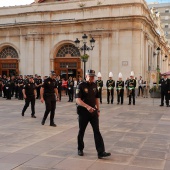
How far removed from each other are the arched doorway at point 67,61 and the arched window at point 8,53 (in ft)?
16.7

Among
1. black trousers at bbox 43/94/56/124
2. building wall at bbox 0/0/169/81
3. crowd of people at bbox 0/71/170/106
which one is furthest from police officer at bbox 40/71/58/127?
building wall at bbox 0/0/169/81

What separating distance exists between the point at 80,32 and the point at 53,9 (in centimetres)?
438

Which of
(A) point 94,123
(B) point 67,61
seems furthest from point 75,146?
(B) point 67,61

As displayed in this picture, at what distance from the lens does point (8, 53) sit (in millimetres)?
34656

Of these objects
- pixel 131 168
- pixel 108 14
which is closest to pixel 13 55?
pixel 108 14

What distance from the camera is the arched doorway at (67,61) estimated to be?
1249 inches

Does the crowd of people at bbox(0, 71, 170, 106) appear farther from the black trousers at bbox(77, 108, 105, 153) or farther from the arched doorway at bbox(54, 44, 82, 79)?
the black trousers at bbox(77, 108, 105, 153)

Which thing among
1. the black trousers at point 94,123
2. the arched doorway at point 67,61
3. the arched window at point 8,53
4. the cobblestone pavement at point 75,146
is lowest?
the cobblestone pavement at point 75,146

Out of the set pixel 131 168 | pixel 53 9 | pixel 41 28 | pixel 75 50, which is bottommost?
pixel 131 168

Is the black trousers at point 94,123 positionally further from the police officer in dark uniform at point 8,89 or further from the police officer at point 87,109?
the police officer in dark uniform at point 8,89

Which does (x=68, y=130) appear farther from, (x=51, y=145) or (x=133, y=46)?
(x=133, y=46)

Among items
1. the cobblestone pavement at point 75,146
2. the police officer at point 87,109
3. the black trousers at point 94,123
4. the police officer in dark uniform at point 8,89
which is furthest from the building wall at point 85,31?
the black trousers at point 94,123

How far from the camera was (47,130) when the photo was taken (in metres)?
9.62

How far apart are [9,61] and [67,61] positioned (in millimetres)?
6752
